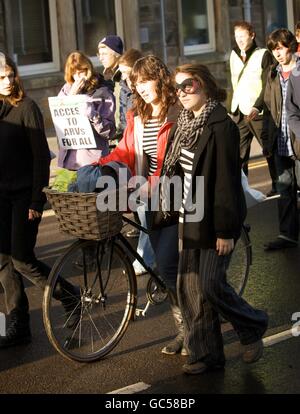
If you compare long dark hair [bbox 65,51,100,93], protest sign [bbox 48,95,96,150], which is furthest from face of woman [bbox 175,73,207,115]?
long dark hair [bbox 65,51,100,93]

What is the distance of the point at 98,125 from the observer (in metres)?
8.65

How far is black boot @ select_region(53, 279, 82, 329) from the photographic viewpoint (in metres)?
6.51

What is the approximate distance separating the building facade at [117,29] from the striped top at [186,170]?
42.5 ft

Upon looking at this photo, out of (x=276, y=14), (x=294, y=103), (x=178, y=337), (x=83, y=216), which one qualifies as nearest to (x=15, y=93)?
(x=83, y=216)

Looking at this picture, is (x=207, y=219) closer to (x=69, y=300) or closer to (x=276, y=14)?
(x=69, y=300)

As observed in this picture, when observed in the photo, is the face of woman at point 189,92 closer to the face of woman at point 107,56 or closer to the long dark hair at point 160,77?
the long dark hair at point 160,77

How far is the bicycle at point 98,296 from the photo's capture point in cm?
630

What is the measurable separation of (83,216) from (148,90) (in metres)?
0.92

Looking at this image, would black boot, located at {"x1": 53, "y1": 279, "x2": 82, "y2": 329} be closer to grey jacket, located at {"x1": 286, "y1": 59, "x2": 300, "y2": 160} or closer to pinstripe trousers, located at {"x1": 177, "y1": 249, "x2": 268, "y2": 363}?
pinstripe trousers, located at {"x1": 177, "y1": 249, "x2": 268, "y2": 363}

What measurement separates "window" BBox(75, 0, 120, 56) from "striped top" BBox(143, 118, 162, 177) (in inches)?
537

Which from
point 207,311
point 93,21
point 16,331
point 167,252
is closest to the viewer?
point 207,311

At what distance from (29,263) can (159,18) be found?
1476 cm
